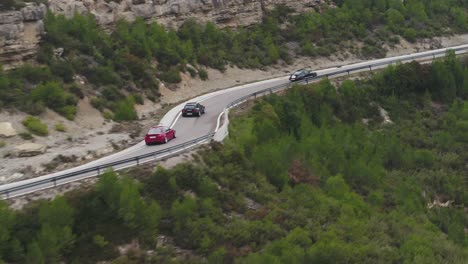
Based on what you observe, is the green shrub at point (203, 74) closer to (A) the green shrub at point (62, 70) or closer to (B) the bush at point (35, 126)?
(A) the green shrub at point (62, 70)

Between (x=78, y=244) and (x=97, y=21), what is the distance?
34.1m

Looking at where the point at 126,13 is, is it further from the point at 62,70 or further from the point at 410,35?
the point at 410,35

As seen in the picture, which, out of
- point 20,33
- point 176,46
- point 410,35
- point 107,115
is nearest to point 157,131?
point 107,115

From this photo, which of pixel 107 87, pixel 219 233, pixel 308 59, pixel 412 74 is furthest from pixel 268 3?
pixel 219 233

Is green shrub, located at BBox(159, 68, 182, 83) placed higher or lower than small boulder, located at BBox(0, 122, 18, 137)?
lower

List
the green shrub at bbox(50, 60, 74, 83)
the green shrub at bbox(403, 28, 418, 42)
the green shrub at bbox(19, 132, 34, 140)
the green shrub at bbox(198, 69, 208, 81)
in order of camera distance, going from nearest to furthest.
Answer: the green shrub at bbox(19, 132, 34, 140)
the green shrub at bbox(50, 60, 74, 83)
the green shrub at bbox(198, 69, 208, 81)
the green shrub at bbox(403, 28, 418, 42)

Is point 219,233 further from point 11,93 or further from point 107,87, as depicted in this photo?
point 107,87

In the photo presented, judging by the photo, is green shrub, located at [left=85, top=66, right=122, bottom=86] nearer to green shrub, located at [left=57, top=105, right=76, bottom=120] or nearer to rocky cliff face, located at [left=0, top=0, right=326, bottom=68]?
rocky cliff face, located at [left=0, top=0, right=326, bottom=68]

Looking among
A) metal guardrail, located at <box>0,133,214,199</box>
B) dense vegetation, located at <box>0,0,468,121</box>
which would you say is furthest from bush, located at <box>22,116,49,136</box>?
metal guardrail, located at <box>0,133,214,199</box>

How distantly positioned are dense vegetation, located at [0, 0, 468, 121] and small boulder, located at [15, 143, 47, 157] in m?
5.01

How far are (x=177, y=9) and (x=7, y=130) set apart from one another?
3203 cm

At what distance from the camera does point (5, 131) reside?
115 feet

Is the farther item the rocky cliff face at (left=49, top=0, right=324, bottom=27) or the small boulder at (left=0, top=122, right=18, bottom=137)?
the rocky cliff face at (left=49, top=0, right=324, bottom=27)

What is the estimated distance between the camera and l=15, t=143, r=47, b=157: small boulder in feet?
110
